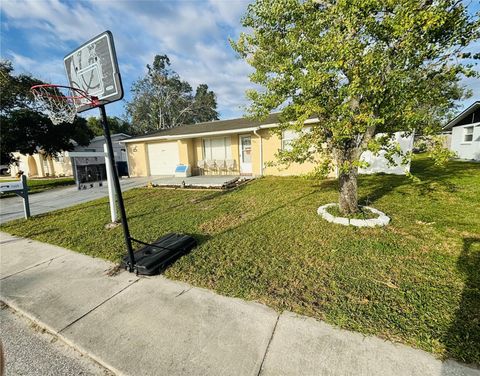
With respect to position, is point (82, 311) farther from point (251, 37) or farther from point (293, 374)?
point (251, 37)

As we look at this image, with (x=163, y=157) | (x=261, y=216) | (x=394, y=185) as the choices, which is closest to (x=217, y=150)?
(x=163, y=157)

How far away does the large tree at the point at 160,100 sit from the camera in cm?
2962

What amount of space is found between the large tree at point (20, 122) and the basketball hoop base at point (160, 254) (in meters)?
13.4

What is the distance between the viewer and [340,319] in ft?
7.30

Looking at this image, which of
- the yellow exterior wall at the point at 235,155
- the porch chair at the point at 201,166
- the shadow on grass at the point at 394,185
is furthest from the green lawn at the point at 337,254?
the porch chair at the point at 201,166

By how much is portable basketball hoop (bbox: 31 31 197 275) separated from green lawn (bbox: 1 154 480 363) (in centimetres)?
31

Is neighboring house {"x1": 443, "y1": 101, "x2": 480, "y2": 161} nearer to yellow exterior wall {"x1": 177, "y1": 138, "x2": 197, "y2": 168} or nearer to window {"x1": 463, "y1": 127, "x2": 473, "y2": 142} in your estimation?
window {"x1": 463, "y1": 127, "x2": 473, "y2": 142}

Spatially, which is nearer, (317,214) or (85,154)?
(317,214)

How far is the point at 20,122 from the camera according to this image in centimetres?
1278

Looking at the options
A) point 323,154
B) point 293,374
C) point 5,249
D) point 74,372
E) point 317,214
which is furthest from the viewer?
point 317,214

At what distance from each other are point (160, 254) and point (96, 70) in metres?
2.92

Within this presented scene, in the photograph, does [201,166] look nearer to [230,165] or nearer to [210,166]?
[210,166]

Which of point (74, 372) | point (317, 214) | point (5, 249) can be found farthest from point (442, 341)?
point (5, 249)

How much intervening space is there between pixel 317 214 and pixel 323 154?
4.65 feet
